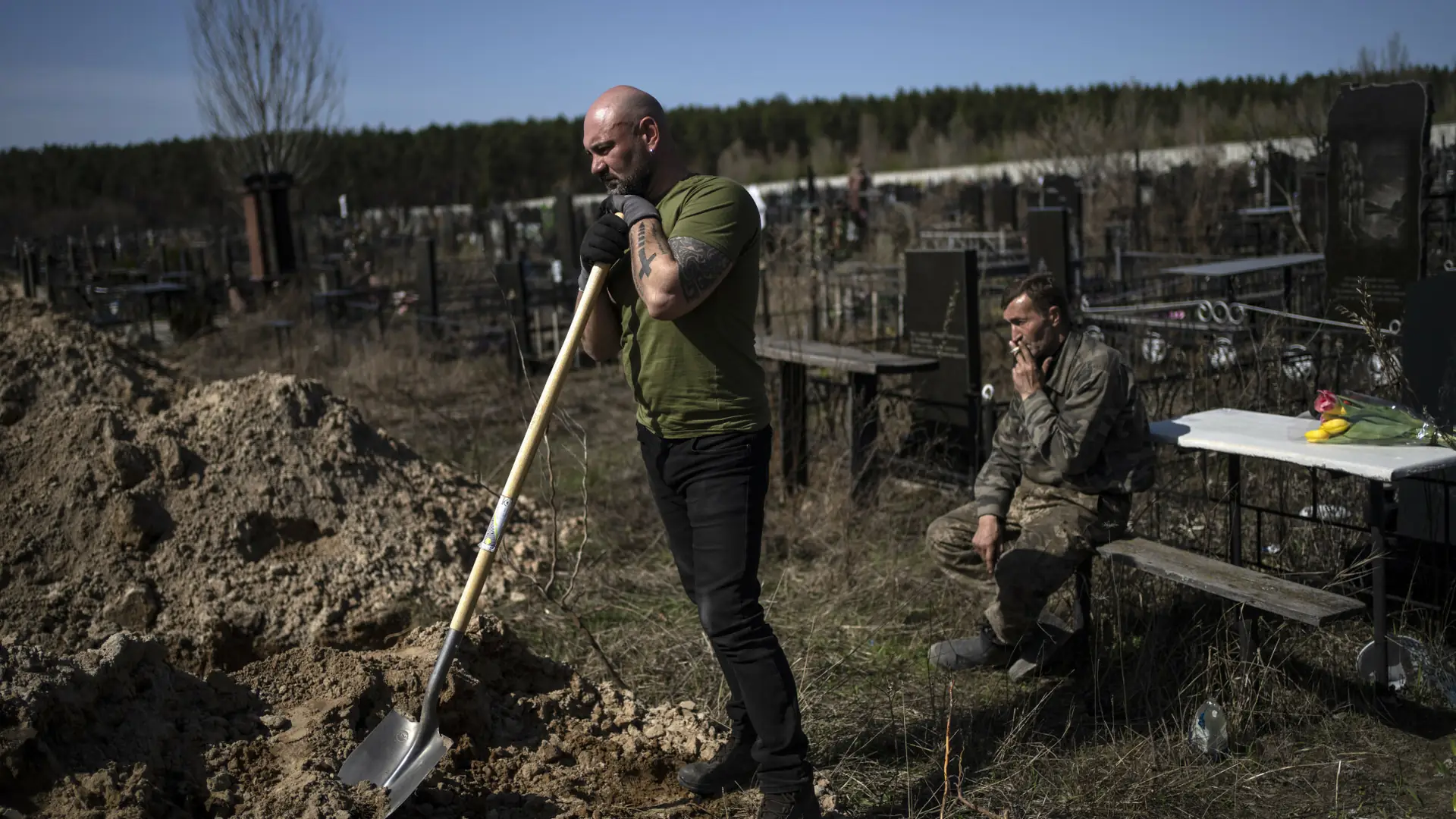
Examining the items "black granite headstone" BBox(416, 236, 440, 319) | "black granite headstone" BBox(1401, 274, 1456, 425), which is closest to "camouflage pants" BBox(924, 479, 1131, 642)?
"black granite headstone" BBox(1401, 274, 1456, 425)

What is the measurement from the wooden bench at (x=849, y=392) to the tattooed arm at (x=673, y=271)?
304 cm

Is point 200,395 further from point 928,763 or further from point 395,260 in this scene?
point 395,260

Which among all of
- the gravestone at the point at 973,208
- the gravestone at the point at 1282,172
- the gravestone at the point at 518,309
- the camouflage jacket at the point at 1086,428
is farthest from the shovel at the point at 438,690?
the gravestone at the point at 973,208

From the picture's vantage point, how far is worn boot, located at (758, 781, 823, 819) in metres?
2.84

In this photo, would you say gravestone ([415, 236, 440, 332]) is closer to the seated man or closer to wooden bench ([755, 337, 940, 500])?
wooden bench ([755, 337, 940, 500])

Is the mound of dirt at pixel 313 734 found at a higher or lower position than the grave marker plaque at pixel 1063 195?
lower

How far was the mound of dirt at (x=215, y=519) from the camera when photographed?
4.93 metres

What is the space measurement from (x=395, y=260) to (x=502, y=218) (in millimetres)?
3795

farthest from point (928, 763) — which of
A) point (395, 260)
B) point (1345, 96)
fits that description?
point (395, 260)

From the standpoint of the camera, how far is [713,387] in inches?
113

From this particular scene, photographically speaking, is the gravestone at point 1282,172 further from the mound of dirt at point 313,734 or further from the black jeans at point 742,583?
the black jeans at point 742,583

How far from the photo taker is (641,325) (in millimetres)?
2957

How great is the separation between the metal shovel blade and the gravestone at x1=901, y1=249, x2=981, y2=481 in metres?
3.83

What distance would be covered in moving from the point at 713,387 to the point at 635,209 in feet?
1.53
